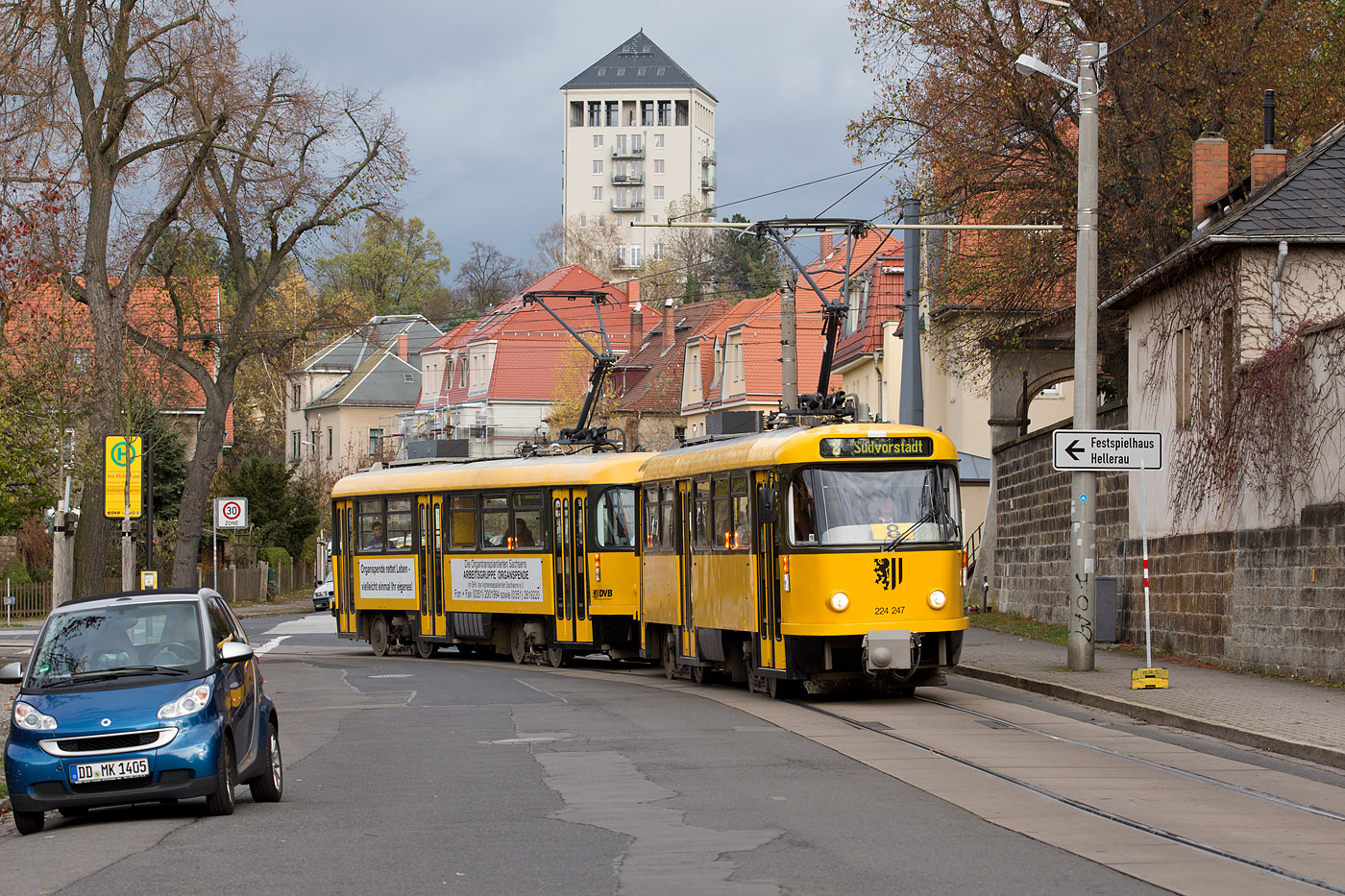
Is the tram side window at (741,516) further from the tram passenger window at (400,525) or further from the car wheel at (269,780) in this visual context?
the tram passenger window at (400,525)

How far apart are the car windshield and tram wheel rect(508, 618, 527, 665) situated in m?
16.9

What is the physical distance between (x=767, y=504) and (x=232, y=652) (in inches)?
339

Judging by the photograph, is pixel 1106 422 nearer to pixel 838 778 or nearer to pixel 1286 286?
pixel 1286 286

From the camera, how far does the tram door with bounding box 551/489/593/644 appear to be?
27.0 metres

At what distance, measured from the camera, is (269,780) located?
1223cm

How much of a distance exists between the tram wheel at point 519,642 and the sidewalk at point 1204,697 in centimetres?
771

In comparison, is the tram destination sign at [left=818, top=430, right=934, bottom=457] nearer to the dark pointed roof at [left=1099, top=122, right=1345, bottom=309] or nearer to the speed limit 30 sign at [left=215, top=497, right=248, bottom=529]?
the dark pointed roof at [left=1099, top=122, right=1345, bottom=309]

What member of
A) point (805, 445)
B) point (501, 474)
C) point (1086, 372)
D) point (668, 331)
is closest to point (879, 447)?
point (805, 445)

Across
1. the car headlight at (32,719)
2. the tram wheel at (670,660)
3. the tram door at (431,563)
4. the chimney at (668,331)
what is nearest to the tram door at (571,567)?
the tram wheel at (670,660)

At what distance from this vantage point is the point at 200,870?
9.32 metres

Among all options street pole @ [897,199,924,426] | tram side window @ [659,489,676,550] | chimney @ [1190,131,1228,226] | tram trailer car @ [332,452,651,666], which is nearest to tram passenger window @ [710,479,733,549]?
tram side window @ [659,489,676,550]

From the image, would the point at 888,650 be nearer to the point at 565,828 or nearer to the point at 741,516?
the point at 741,516

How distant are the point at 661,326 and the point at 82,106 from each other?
63.0m

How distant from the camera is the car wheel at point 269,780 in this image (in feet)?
40.0
